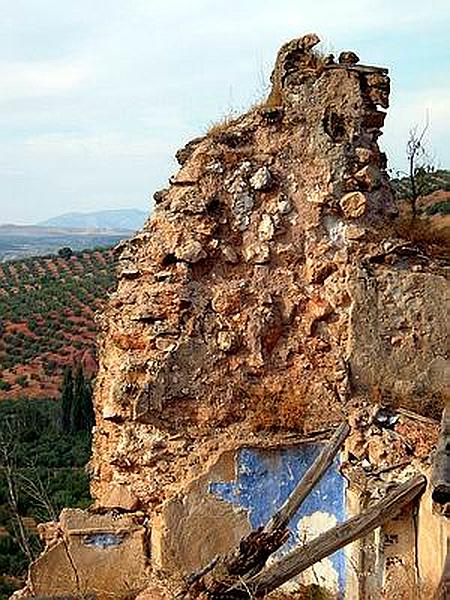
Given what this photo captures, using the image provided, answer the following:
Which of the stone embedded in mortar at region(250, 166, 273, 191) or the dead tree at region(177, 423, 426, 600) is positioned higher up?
the stone embedded in mortar at region(250, 166, 273, 191)

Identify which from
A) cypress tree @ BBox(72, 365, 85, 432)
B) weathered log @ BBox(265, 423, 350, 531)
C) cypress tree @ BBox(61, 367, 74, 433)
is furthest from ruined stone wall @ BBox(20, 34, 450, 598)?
cypress tree @ BBox(61, 367, 74, 433)

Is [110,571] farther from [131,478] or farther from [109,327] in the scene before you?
[109,327]

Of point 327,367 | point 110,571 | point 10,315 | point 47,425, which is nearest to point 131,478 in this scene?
point 110,571

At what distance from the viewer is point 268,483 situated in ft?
27.8

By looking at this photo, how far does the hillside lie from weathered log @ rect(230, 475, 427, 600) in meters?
30.4

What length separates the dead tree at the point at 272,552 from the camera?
6742 millimetres

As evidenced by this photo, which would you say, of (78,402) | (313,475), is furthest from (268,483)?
(78,402)

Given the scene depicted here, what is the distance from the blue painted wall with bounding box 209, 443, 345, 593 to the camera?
8.40 meters

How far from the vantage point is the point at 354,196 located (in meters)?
9.09

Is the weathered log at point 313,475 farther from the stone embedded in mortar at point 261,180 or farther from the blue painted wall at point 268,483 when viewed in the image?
the stone embedded in mortar at point 261,180

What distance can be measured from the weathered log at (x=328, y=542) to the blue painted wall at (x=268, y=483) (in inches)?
47.0

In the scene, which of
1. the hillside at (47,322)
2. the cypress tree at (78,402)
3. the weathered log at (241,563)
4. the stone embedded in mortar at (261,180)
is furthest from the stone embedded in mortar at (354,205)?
the hillside at (47,322)

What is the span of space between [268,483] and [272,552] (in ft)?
4.48

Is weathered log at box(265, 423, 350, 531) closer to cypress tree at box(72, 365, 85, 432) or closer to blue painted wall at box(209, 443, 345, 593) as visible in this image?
blue painted wall at box(209, 443, 345, 593)
